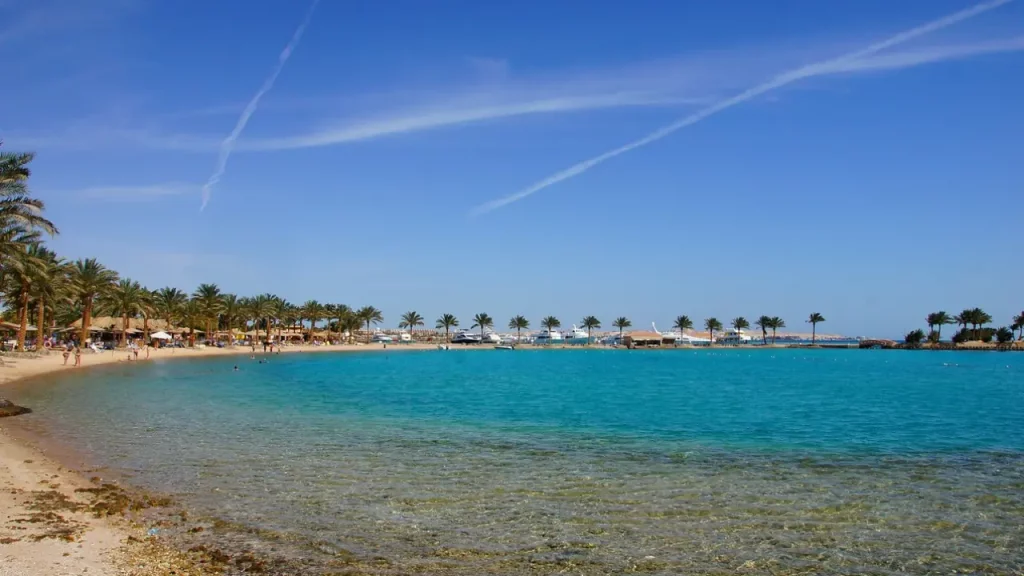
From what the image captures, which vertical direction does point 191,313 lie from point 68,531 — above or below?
above

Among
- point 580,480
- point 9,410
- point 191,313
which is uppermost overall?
point 191,313

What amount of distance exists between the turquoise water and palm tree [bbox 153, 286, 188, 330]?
75485 mm

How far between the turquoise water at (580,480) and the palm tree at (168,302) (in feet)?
248

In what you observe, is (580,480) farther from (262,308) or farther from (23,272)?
(262,308)

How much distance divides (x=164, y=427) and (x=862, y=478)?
2188 cm

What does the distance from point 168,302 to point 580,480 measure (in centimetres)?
10429

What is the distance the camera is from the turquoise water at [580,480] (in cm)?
1041

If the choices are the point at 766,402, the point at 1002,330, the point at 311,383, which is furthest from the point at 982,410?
the point at 1002,330

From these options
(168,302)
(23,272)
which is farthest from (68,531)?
(168,302)

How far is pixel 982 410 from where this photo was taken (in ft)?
109

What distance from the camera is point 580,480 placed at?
51.3 ft

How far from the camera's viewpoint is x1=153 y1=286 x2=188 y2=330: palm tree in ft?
343

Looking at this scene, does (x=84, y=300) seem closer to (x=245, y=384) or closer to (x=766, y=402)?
(x=245, y=384)

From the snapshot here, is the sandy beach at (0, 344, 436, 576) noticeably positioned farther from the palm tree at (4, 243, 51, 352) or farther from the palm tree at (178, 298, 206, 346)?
the palm tree at (178, 298, 206, 346)
